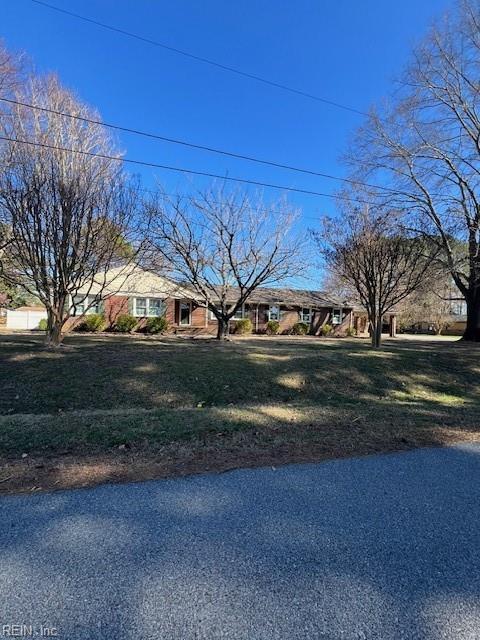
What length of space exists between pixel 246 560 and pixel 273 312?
32206mm

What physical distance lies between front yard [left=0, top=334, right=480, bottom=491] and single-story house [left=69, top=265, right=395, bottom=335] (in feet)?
42.3

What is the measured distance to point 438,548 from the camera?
2.90 metres

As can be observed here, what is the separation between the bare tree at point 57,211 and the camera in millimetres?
11477

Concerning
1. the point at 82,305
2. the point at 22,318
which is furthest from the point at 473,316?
the point at 22,318

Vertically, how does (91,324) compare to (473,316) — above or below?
below

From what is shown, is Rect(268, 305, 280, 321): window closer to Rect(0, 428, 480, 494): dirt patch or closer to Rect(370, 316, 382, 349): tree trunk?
Rect(370, 316, 382, 349): tree trunk

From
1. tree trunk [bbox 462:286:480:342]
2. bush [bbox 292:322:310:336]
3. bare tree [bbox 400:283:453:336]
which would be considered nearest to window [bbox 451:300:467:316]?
bare tree [bbox 400:283:453:336]

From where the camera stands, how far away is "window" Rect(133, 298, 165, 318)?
97.3ft

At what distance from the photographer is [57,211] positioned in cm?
→ 1152

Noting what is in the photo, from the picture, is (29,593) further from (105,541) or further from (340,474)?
(340,474)

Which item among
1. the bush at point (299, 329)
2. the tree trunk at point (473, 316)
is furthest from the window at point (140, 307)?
the tree trunk at point (473, 316)

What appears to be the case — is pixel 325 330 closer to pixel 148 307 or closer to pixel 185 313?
pixel 185 313

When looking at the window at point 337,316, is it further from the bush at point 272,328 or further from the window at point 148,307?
the window at point 148,307

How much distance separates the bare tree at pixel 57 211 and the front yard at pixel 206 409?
206 cm
